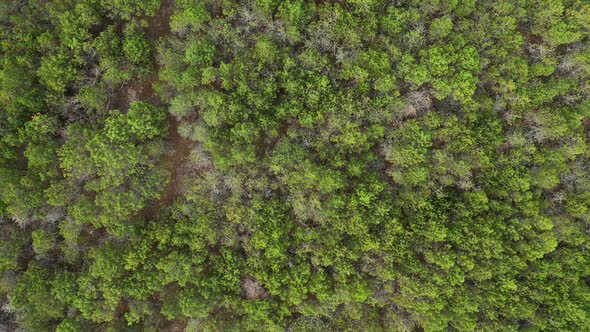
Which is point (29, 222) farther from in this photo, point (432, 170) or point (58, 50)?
point (432, 170)

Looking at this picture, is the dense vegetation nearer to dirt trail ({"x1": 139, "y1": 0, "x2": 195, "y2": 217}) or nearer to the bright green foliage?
the bright green foliage

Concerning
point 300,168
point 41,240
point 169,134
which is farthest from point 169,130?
point 41,240

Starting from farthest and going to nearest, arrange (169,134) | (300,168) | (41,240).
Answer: (169,134) → (300,168) → (41,240)

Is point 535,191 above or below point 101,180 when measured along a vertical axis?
above

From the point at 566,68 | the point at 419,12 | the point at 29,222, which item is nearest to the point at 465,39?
the point at 419,12

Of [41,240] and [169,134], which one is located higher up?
[169,134]

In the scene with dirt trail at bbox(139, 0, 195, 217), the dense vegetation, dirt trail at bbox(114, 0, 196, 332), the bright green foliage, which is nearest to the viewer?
the bright green foliage

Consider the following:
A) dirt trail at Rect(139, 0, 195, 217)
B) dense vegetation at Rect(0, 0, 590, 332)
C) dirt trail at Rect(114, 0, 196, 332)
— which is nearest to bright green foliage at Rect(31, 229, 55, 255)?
dense vegetation at Rect(0, 0, 590, 332)

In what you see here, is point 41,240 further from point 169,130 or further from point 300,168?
point 300,168
